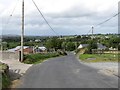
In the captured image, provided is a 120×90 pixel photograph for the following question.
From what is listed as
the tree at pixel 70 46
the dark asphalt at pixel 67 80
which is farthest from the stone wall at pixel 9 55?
the tree at pixel 70 46

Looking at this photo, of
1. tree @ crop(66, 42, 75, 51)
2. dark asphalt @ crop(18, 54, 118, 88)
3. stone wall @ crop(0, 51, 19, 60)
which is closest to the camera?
dark asphalt @ crop(18, 54, 118, 88)

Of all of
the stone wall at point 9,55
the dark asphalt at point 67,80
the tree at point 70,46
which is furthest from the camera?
the tree at point 70,46

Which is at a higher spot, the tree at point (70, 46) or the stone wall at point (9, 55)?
the stone wall at point (9, 55)

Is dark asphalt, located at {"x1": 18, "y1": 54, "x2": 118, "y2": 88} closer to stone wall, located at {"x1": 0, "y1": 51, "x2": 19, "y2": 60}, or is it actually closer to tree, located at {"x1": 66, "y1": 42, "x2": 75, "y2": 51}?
stone wall, located at {"x1": 0, "y1": 51, "x2": 19, "y2": 60}

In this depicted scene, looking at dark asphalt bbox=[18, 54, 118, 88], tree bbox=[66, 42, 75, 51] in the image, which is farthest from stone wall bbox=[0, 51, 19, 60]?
tree bbox=[66, 42, 75, 51]

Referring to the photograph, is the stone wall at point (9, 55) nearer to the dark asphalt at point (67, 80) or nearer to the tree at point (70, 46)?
the dark asphalt at point (67, 80)

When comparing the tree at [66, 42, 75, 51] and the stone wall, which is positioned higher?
the stone wall

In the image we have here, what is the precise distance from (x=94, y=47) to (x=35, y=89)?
257ft

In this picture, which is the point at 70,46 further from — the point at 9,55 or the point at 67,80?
the point at 67,80

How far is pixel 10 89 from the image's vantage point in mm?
16266

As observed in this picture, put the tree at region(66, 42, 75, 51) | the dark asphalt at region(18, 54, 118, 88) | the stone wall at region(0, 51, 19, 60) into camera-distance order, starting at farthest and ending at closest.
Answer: the tree at region(66, 42, 75, 51)
the stone wall at region(0, 51, 19, 60)
the dark asphalt at region(18, 54, 118, 88)

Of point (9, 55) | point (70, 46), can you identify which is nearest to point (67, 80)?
point (9, 55)

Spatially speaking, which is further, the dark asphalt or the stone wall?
the stone wall

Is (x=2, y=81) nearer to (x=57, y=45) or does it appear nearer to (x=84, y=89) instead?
(x=84, y=89)
